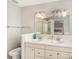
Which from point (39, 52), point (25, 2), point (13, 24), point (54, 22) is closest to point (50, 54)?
point (39, 52)

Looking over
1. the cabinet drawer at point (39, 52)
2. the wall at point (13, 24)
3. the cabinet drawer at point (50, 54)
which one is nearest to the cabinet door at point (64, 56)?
the cabinet drawer at point (50, 54)

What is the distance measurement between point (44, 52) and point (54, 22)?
87 cm

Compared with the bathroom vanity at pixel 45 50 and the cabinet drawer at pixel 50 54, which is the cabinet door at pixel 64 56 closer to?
the bathroom vanity at pixel 45 50

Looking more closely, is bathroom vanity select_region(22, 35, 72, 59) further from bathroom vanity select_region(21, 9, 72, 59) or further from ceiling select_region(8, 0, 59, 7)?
ceiling select_region(8, 0, 59, 7)

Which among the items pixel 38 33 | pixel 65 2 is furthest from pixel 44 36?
pixel 65 2

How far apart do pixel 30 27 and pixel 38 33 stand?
37 centimetres

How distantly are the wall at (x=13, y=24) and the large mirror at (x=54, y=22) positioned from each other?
2.09ft

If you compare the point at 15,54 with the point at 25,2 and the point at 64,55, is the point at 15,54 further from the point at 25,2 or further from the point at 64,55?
the point at 25,2

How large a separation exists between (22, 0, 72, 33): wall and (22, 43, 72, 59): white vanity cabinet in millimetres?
694

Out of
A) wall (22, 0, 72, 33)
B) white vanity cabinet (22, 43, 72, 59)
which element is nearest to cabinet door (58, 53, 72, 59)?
white vanity cabinet (22, 43, 72, 59)

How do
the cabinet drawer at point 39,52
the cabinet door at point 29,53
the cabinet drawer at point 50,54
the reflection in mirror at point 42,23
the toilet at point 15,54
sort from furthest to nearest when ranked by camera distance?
the reflection in mirror at point 42,23, the toilet at point 15,54, the cabinet door at point 29,53, the cabinet drawer at point 39,52, the cabinet drawer at point 50,54

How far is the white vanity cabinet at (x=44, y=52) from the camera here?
7.39 ft
